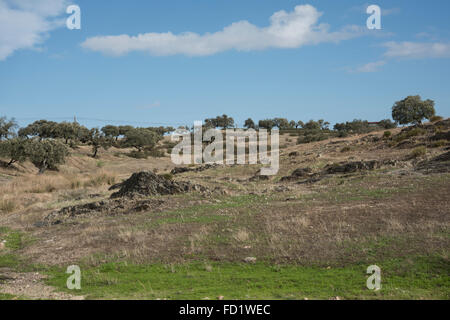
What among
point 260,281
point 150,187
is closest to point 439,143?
point 150,187

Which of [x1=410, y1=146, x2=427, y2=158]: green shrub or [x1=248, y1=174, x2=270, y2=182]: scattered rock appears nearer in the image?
[x1=410, y1=146, x2=427, y2=158]: green shrub

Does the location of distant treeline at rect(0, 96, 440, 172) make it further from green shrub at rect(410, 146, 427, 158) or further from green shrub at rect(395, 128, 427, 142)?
green shrub at rect(410, 146, 427, 158)

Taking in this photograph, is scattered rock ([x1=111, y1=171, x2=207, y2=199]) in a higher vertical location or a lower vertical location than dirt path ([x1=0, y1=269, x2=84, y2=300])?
higher

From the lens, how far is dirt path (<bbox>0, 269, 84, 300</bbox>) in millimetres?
8367

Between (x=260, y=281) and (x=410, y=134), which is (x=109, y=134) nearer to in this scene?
(x=410, y=134)

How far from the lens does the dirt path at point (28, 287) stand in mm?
8367

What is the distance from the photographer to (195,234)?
1279 centimetres

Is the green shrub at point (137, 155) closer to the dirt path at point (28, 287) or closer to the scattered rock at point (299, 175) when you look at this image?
the scattered rock at point (299, 175)

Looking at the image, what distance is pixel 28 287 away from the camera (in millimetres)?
9305

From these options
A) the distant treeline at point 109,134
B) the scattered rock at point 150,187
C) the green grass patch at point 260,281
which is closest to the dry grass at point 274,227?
the green grass patch at point 260,281

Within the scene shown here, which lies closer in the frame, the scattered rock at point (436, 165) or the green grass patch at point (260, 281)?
the green grass patch at point (260, 281)

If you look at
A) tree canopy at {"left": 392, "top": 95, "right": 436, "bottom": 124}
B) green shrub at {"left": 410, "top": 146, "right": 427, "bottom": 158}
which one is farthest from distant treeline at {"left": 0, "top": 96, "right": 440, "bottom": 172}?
green shrub at {"left": 410, "top": 146, "right": 427, "bottom": 158}

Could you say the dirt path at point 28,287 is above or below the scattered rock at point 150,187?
below
